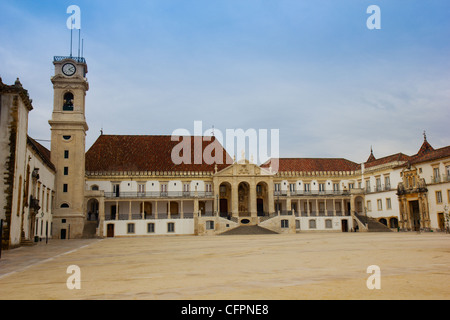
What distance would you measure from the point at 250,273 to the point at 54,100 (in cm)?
3941

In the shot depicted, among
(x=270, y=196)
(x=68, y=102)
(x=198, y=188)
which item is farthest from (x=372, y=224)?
(x=68, y=102)

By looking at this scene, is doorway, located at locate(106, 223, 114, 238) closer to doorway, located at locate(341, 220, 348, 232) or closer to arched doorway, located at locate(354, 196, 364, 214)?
doorway, located at locate(341, 220, 348, 232)

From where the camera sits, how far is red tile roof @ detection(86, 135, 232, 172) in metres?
52.6

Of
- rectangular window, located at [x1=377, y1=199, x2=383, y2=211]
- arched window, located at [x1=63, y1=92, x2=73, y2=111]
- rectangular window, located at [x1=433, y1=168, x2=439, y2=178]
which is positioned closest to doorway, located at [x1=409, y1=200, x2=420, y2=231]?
rectangular window, located at [x1=377, y1=199, x2=383, y2=211]

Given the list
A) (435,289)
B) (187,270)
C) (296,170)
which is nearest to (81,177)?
(296,170)

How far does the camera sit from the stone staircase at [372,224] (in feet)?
162

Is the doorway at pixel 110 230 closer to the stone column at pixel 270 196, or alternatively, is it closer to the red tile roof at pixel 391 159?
the stone column at pixel 270 196

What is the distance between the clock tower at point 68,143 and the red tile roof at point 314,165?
27.3m

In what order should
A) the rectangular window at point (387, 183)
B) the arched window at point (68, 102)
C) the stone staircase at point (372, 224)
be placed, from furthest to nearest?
the rectangular window at point (387, 183), the stone staircase at point (372, 224), the arched window at point (68, 102)

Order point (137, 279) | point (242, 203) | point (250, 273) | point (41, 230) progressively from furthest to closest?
point (242, 203)
point (41, 230)
point (250, 273)
point (137, 279)

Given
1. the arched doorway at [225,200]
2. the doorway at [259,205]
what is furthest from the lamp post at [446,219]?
the arched doorway at [225,200]

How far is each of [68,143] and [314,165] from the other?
33.9m

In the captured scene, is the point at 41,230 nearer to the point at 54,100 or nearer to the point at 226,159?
the point at 54,100

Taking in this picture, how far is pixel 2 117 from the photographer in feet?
85.9
